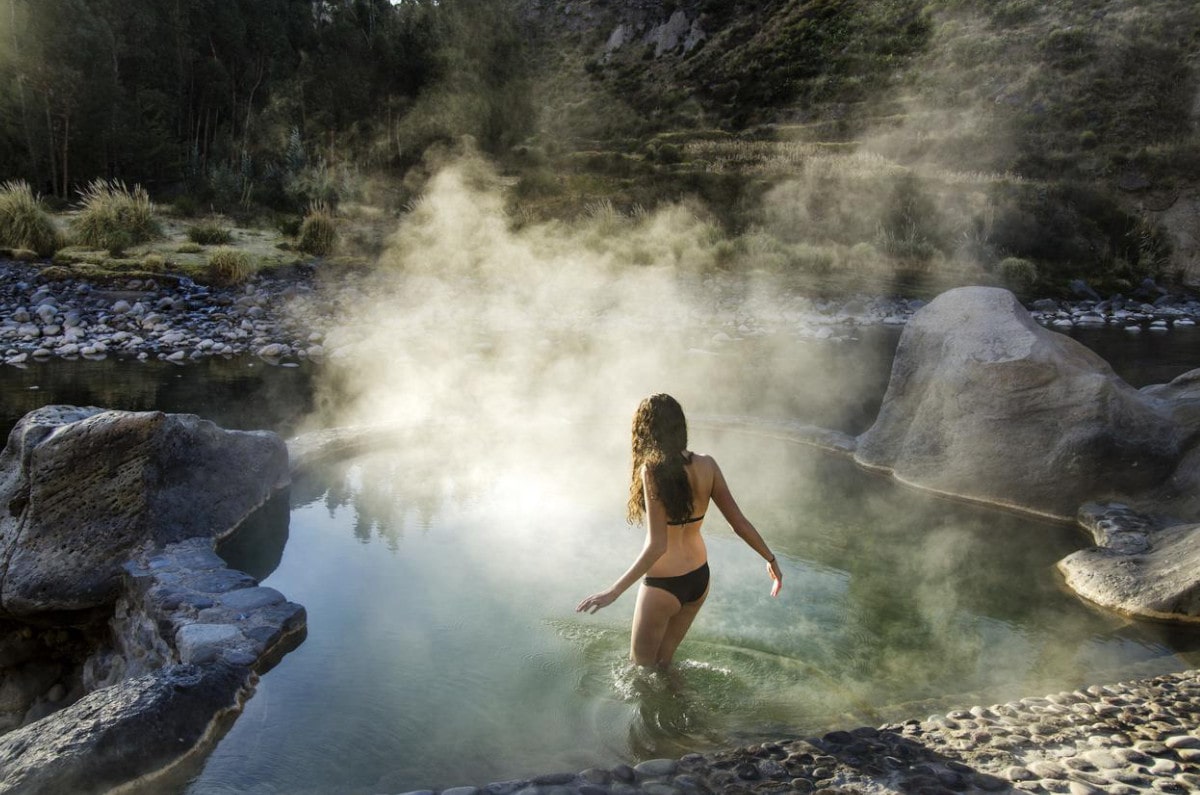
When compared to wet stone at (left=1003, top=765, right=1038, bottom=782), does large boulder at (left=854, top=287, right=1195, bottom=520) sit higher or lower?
higher

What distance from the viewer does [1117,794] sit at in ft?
7.72

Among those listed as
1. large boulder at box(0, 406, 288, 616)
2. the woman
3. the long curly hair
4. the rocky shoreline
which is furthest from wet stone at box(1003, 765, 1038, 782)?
large boulder at box(0, 406, 288, 616)

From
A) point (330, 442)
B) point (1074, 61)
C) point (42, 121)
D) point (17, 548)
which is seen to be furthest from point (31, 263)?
point (1074, 61)

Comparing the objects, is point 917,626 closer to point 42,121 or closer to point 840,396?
point 840,396

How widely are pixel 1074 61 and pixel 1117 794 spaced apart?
3383cm

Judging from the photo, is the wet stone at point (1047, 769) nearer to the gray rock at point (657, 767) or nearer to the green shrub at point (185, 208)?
the gray rock at point (657, 767)

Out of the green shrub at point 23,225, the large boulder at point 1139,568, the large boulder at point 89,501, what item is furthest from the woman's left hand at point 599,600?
the green shrub at point 23,225

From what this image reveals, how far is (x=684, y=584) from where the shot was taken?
3.06 meters

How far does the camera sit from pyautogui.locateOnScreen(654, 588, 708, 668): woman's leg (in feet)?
10.3

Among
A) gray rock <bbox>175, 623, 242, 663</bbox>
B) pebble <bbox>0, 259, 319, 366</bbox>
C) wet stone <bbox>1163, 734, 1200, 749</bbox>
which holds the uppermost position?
pebble <bbox>0, 259, 319, 366</bbox>

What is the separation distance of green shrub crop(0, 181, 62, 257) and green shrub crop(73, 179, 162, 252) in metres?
0.51

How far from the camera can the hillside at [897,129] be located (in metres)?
18.8

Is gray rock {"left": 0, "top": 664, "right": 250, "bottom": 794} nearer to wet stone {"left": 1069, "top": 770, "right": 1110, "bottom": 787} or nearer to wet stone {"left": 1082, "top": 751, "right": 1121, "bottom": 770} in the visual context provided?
wet stone {"left": 1069, "top": 770, "right": 1110, "bottom": 787}

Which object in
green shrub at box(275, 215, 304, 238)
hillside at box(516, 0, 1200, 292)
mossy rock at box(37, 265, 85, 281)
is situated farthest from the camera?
hillside at box(516, 0, 1200, 292)
